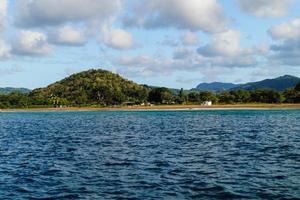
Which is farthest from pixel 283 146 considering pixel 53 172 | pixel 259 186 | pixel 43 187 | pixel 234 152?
pixel 43 187

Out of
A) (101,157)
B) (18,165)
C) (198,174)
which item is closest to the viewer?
(198,174)

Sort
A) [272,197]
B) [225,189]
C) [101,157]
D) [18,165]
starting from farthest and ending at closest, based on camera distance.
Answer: [101,157] < [18,165] < [225,189] < [272,197]

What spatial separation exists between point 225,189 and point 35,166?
75.7 feet

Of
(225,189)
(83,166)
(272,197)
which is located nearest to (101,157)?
(83,166)

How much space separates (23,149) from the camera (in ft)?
227

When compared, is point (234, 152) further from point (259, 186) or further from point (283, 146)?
point (259, 186)

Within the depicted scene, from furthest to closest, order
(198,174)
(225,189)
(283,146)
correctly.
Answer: (283,146)
(198,174)
(225,189)

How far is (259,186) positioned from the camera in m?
37.4

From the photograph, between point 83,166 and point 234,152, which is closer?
point 83,166

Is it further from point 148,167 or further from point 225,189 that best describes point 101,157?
point 225,189

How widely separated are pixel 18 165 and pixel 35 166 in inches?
89.4

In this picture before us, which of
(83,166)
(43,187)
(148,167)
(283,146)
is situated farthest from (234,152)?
(43,187)

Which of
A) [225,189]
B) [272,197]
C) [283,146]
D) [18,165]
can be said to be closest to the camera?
[272,197]

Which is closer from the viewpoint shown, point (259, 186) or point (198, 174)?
point (259, 186)
